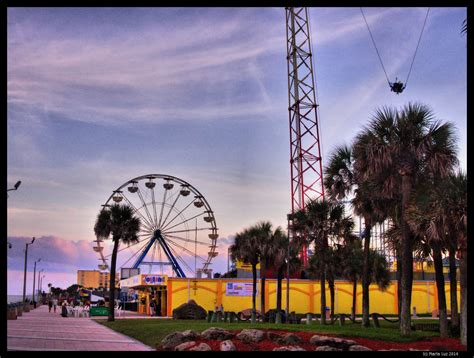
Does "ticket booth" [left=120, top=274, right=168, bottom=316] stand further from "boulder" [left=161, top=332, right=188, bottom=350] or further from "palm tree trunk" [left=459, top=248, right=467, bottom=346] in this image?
"palm tree trunk" [left=459, top=248, right=467, bottom=346]

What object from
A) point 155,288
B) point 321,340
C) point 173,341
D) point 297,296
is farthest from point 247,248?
point 321,340

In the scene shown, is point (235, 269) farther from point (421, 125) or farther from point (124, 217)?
point (421, 125)

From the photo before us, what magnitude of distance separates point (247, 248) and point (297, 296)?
1607 centimetres

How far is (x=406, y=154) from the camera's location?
23.1m

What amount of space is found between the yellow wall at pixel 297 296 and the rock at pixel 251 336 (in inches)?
1282

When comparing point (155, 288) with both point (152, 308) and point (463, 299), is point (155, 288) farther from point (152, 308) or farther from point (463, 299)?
point (463, 299)

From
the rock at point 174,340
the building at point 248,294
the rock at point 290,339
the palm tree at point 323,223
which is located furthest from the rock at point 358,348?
the building at point 248,294

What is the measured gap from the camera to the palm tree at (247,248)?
3934cm

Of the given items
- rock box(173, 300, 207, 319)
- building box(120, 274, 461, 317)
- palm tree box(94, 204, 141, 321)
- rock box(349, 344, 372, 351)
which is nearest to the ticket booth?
building box(120, 274, 461, 317)

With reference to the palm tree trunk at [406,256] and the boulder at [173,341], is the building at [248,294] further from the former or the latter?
the boulder at [173,341]

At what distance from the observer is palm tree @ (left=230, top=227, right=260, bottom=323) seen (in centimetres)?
3934
